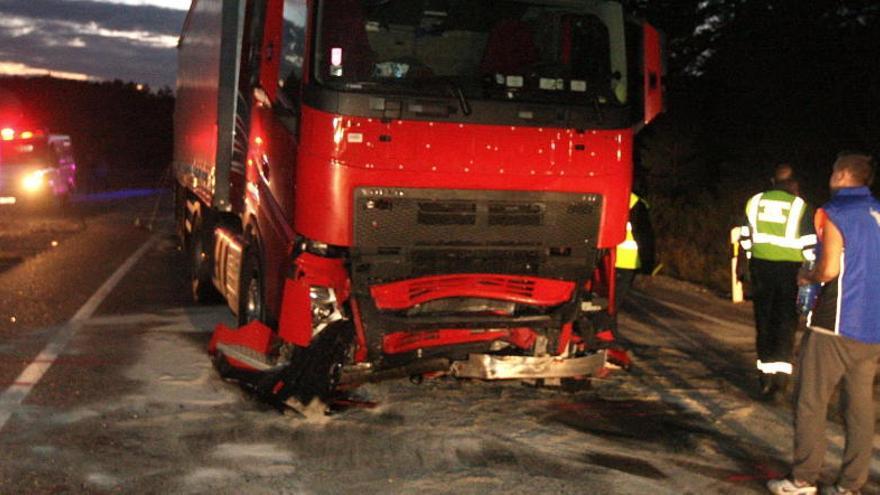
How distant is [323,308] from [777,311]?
11.3ft

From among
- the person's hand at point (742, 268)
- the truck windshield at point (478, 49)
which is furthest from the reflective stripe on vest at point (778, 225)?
the truck windshield at point (478, 49)

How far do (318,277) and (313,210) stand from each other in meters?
0.46

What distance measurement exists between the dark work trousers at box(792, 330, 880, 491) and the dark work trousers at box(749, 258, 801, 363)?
2.49 m

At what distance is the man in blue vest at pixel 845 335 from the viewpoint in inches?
235

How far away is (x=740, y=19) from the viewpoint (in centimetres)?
3180

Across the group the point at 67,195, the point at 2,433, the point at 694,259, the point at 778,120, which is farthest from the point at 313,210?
the point at 67,195

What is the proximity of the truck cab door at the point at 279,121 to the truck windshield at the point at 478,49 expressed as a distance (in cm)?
32

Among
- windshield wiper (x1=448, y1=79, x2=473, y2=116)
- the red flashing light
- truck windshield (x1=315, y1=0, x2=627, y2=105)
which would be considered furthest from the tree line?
the red flashing light

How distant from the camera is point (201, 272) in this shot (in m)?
13.1

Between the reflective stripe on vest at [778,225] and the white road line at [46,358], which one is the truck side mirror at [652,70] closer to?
the reflective stripe on vest at [778,225]

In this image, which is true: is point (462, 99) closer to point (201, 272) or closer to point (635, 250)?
point (635, 250)

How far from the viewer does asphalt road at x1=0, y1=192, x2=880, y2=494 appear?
20.6 ft

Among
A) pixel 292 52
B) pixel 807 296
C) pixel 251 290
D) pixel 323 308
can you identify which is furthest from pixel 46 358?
pixel 807 296

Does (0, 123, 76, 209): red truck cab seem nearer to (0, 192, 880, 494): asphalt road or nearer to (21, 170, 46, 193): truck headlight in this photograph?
(21, 170, 46, 193): truck headlight
